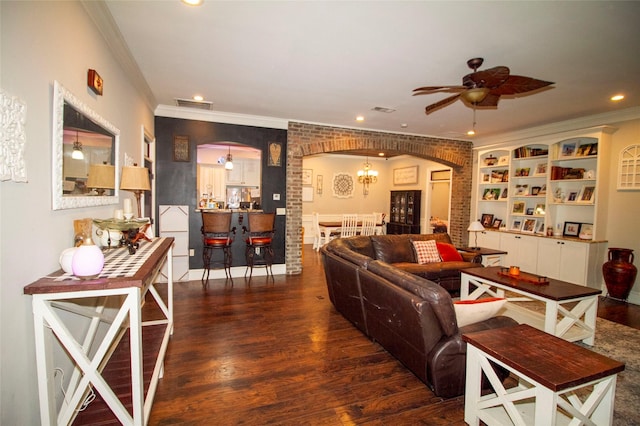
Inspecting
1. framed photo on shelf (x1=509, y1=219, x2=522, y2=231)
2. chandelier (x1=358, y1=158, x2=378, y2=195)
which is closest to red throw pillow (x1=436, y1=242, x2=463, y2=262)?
framed photo on shelf (x1=509, y1=219, x2=522, y2=231)

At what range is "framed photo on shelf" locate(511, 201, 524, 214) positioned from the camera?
5986mm

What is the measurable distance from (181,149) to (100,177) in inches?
113

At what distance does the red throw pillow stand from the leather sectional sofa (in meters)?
2.21

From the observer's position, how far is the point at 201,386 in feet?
7.38

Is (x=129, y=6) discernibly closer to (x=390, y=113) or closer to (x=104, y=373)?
(x=104, y=373)

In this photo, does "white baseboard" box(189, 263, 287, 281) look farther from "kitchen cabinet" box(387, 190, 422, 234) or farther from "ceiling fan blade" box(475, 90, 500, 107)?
"kitchen cabinet" box(387, 190, 422, 234)

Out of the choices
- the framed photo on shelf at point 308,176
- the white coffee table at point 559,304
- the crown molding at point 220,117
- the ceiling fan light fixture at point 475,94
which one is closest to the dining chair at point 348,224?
the framed photo on shelf at point 308,176

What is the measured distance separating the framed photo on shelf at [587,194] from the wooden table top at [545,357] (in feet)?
13.8

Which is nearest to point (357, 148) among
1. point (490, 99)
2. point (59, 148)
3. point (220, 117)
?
point (220, 117)

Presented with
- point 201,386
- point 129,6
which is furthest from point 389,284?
point 129,6

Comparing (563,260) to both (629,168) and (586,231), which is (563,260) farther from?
(629,168)

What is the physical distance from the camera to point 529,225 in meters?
5.83

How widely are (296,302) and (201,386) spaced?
191 cm

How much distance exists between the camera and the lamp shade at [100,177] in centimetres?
212
